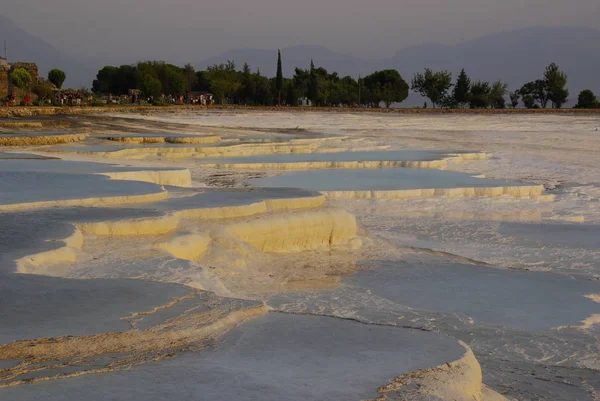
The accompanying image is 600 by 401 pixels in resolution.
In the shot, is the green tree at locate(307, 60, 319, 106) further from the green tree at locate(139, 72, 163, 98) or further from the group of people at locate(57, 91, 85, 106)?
the group of people at locate(57, 91, 85, 106)

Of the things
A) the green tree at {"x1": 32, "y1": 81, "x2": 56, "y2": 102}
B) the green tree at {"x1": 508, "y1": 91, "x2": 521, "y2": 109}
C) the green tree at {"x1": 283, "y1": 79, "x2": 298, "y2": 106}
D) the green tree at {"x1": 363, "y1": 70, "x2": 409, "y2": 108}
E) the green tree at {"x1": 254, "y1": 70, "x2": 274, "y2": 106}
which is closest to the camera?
the green tree at {"x1": 32, "y1": 81, "x2": 56, "y2": 102}

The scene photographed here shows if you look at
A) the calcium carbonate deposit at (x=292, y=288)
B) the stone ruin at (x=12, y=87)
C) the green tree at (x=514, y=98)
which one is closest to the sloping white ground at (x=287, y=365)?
the calcium carbonate deposit at (x=292, y=288)

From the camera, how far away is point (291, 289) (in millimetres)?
5488

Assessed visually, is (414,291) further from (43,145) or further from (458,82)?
(458,82)

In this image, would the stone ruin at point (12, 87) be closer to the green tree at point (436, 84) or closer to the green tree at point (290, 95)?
the green tree at point (290, 95)

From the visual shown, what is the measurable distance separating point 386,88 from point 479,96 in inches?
291

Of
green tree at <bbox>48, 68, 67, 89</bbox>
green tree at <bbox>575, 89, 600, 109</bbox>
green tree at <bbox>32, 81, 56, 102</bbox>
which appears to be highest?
green tree at <bbox>48, 68, 67, 89</bbox>

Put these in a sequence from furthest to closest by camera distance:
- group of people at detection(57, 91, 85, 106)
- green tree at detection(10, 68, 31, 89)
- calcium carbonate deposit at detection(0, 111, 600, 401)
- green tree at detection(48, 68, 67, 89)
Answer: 1. green tree at detection(48, 68, 67, 89)
2. group of people at detection(57, 91, 85, 106)
3. green tree at detection(10, 68, 31, 89)
4. calcium carbonate deposit at detection(0, 111, 600, 401)

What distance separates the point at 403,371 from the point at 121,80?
57.4 meters

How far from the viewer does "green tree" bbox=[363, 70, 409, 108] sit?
183 feet

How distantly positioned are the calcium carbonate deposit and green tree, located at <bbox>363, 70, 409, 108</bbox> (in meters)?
44.9

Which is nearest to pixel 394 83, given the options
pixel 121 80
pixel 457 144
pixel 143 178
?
pixel 121 80

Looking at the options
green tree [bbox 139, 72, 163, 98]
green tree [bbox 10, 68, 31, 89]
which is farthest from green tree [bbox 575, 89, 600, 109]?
green tree [bbox 10, 68, 31, 89]

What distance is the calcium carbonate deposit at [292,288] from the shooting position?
9.91 feet
